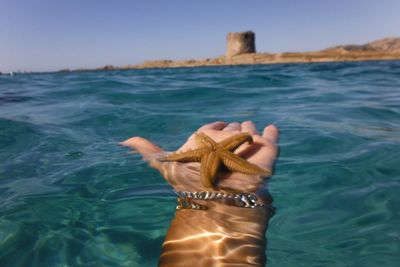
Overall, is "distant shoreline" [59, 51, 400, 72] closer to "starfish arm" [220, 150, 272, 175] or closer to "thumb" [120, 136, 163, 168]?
"thumb" [120, 136, 163, 168]

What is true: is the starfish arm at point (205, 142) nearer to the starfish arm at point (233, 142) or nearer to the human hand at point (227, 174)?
the starfish arm at point (233, 142)

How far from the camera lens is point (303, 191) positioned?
13.4 feet

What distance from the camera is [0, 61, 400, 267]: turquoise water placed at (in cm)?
294

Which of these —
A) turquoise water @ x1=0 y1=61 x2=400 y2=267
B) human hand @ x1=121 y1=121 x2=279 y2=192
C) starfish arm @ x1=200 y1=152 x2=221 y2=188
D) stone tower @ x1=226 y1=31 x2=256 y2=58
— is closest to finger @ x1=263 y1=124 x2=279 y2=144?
human hand @ x1=121 y1=121 x2=279 y2=192

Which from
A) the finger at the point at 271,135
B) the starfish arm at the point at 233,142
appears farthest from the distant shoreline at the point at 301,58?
the starfish arm at the point at 233,142

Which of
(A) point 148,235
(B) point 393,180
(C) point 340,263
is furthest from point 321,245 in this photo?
(B) point 393,180

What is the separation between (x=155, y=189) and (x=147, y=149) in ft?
3.07

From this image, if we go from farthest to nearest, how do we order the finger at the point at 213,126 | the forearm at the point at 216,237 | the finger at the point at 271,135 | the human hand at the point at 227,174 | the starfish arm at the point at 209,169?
the finger at the point at 213,126 → the finger at the point at 271,135 → the human hand at the point at 227,174 → the starfish arm at the point at 209,169 → the forearm at the point at 216,237

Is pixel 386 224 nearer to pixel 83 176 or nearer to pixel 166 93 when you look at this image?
pixel 83 176

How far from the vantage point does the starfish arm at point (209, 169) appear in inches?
132

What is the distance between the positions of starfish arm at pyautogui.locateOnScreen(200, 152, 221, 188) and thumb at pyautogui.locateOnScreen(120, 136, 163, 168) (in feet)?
4.25

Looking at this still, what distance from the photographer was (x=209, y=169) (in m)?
3.37

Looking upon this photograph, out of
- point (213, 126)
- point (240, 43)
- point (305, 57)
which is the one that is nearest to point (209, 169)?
point (213, 126)

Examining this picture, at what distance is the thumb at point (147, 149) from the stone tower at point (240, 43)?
256ft
